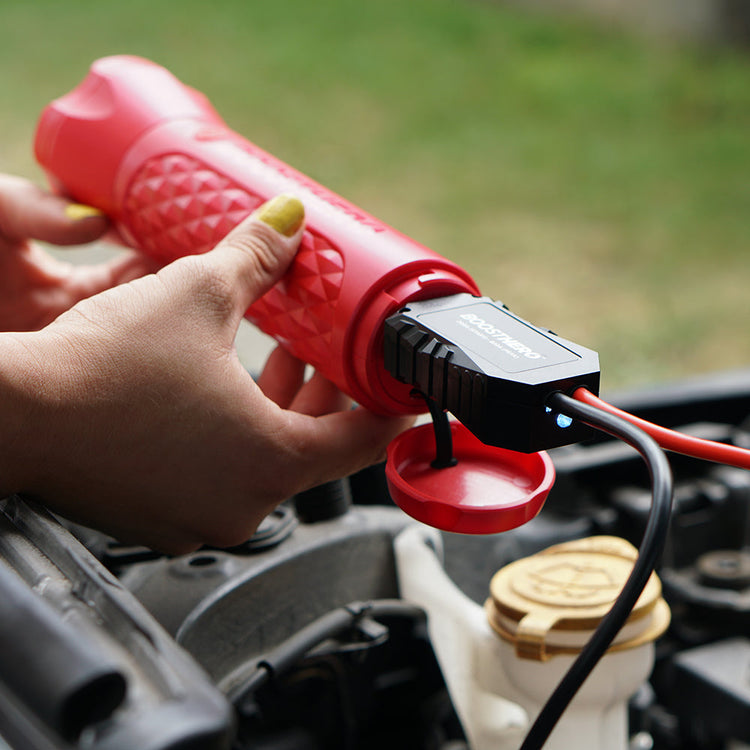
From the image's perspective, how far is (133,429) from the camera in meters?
0.52

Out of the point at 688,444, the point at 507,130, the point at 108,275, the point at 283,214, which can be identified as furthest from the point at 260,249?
the point at 507,130

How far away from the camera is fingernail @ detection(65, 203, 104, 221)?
84cm

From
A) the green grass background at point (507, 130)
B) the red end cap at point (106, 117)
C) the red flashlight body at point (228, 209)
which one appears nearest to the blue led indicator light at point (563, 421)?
the red flashlight body at point (228, 209)

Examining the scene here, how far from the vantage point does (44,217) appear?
34.2 inches

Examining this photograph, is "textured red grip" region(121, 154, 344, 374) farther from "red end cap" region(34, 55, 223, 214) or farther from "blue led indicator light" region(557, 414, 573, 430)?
"blue led indicator light" region(557, 414, 573, 430)

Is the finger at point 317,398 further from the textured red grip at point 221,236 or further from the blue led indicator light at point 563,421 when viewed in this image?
the blue led indicator light at point 563,421

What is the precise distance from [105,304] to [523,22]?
5988 mm

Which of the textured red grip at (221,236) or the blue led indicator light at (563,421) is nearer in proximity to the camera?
the blue led indicator light at (563,421)

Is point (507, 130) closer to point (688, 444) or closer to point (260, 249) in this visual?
point (260, 249)

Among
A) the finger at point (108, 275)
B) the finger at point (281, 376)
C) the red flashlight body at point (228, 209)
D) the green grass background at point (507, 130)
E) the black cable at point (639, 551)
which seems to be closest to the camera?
the black cable at point (639, 551)

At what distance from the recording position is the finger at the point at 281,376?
68 centimetres

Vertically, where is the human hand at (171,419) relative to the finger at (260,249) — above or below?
below

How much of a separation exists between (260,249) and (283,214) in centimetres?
3

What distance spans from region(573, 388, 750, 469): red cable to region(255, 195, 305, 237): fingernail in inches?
9.1
